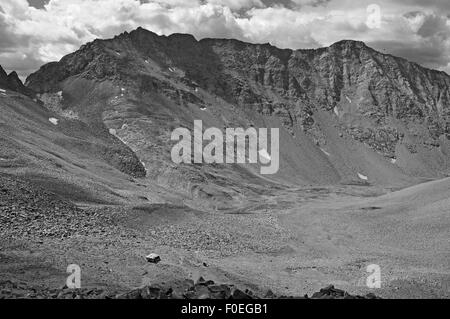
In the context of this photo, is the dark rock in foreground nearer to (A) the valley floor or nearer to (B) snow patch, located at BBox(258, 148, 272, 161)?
(A) the valley floor

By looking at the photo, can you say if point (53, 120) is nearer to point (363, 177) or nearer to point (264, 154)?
point (264, 154)

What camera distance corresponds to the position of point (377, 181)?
16962 cm

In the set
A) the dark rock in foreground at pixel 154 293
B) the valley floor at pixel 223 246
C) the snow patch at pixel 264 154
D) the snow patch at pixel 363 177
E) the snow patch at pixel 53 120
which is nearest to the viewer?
the dark rock in foreground at pixel 154 293

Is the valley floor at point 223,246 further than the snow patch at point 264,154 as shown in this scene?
No

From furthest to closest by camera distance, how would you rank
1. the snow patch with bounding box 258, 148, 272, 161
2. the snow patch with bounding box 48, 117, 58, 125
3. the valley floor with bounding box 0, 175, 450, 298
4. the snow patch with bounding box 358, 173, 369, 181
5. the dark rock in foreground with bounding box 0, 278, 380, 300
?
the snow patch with bounding box 358, 173, 369, 181, the snow patch with bounding box 258, 148, 272, 161, the snow patch with bounding box 48, 117, 58, 125, the valley floor with bounding box 0, 175, 450, 298, the dark rock in foreground with bounding box 0, 278, 380, 300

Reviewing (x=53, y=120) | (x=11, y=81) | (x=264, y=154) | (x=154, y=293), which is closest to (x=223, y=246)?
(x=154, y=293)

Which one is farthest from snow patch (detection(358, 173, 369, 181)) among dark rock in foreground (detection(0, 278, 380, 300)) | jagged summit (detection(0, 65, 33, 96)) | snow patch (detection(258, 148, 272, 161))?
dark rock in foreground (detection(0, 278, 380, 300))

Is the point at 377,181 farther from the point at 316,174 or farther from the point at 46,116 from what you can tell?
the point at 46,116

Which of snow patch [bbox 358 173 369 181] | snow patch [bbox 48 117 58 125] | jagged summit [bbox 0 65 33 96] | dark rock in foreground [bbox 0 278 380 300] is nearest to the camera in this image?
dark rock in foreground [bbox 0 278 380 300]

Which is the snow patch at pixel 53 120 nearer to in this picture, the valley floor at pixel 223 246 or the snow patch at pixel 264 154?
the valley floor at pixel 223 246

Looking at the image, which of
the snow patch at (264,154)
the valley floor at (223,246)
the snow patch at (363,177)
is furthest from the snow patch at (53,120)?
the snow patch at (363,177)

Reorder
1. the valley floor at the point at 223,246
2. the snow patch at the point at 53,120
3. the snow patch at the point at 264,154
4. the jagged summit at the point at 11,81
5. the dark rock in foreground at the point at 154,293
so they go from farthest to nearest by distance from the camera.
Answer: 1. the snow patch at the point at 264,154
2. the jagged summit at the point at 11,81
3. the snow patch at the point at 53,120
4. the valley floor at the point at 223,246
5. the dark rock in foreground at the point at 154,293

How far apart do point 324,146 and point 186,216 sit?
452 ft
